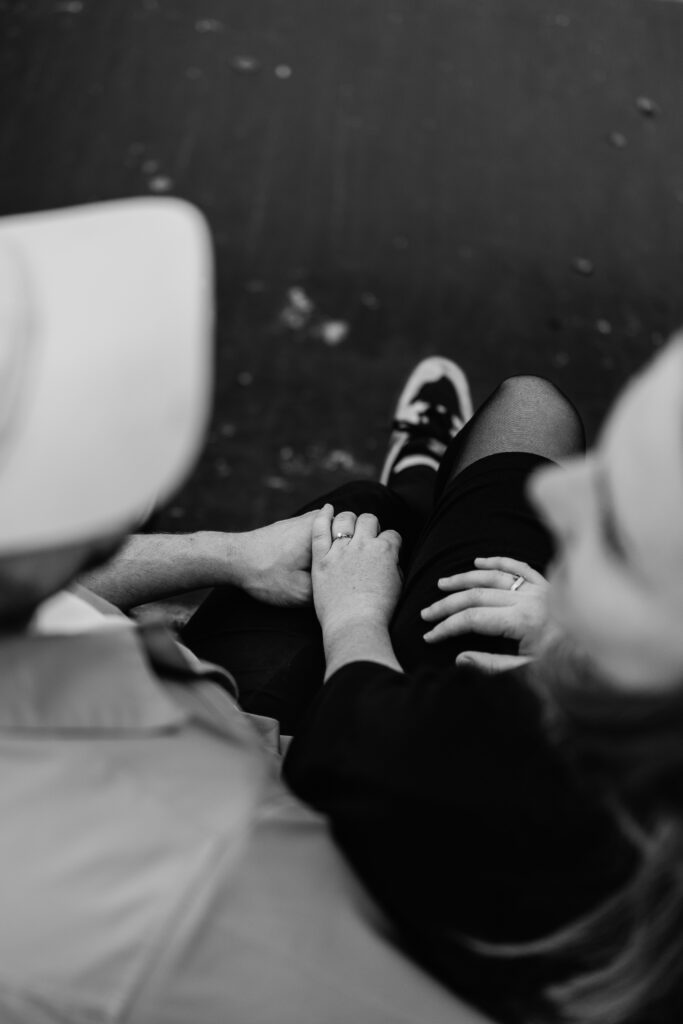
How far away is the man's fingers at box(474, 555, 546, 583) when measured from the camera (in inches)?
46.2

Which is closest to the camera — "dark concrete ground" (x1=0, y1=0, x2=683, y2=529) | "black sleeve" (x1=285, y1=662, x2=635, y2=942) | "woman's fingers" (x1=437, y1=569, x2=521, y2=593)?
"black sleeve" (x1=285, y1=662, x2=635, y2=942)

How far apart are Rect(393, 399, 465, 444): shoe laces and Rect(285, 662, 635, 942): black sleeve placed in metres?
1.02

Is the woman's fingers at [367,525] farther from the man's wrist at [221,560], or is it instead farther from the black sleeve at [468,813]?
the black sleeve at [468,813]

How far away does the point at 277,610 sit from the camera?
1.32m

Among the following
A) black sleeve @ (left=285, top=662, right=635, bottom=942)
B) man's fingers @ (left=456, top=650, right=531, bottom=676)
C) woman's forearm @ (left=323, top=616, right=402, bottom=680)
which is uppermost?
black sleeve @ (left=285, top=662, right=635, bottom=942)

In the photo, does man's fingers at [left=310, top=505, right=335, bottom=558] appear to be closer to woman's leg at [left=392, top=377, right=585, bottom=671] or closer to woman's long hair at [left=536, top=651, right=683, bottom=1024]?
woman's leg at [left=392, top=377, right=585, bottom=671]

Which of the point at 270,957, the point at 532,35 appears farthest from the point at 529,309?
the point at 270,957

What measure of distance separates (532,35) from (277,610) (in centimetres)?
212

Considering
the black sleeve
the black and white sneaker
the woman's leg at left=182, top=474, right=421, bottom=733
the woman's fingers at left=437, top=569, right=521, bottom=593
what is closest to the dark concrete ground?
the black and white sneaker

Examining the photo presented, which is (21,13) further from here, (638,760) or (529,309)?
(638,760)

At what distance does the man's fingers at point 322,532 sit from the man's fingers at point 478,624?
227mm

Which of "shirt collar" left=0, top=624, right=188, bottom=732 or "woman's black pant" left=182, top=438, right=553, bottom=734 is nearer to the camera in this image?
"shirt collar" left=0, top=624, right=188, bottom=732

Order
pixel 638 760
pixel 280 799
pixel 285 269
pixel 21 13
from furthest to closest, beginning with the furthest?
pixel 21 13
pixel 285 269
pixel 280 799
pixel 638 760

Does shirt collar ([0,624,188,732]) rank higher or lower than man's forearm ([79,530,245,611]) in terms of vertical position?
higher
